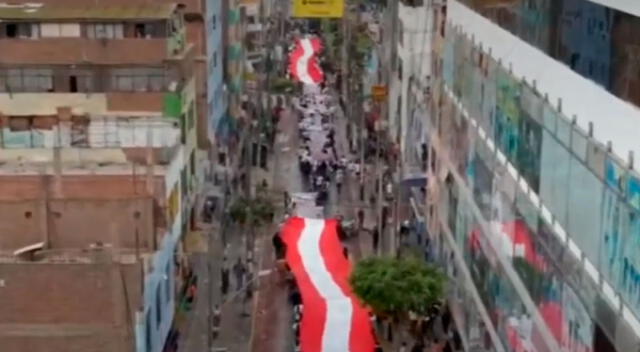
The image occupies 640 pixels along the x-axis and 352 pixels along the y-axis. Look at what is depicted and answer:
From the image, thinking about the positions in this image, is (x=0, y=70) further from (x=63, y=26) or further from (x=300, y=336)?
(x=300, y=336)

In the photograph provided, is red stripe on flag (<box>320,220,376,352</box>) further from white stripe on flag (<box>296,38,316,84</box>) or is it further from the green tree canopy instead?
white stripe on flag (<box>296,38,316,84</box>)

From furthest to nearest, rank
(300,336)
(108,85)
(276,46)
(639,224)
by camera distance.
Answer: (276,46) → (108,85) → (300,336) → (639,224)

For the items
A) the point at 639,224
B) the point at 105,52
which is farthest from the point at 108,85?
the point at 639,224

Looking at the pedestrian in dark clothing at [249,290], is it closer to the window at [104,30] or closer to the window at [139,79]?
the window at [139,79]

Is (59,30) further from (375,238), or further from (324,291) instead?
(324,291)

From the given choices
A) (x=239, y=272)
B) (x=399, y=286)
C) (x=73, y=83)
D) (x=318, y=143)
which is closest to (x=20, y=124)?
(x=73, y=83)
